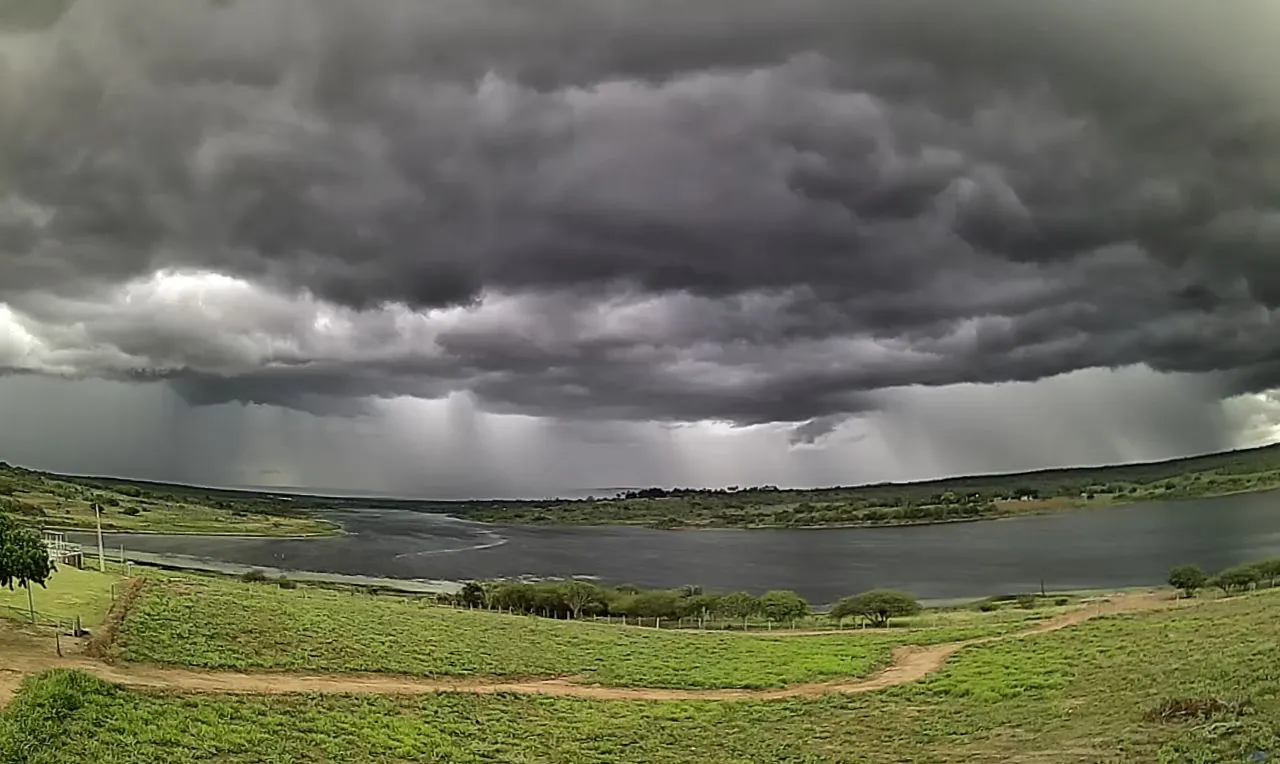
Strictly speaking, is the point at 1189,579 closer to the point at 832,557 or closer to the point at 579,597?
the point at 579,597

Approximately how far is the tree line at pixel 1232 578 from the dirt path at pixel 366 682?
144 feet

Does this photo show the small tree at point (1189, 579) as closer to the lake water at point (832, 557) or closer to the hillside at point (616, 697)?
the lake water at point (832, 557)

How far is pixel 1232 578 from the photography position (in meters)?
76.4

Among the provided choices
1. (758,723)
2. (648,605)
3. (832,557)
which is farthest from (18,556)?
(832,557)

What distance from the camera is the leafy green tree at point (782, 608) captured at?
71250 mm

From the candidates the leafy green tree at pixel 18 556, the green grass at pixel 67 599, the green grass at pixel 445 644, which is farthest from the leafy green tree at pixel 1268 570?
the leafy green tree at pixel 18 556

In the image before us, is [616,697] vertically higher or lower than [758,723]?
lower

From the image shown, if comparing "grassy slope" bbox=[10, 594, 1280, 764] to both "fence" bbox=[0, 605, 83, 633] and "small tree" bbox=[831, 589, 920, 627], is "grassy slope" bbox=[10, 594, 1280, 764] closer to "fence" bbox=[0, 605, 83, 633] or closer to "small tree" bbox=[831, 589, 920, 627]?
"fence" bbox=[0, 605, 83, 633]

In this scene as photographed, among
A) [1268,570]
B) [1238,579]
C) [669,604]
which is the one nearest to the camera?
[669,604]

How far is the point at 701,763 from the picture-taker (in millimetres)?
23844

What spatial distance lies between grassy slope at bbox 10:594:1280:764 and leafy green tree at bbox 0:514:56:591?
9675 millimetres

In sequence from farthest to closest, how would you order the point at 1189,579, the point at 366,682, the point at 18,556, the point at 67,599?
the point at 1189,579
the point at 67,599
the point at 366,682
the point at 18,556

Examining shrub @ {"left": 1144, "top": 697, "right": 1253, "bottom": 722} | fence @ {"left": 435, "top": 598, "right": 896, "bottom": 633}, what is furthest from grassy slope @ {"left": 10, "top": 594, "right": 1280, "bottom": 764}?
fence @ {"left": 435, "top": 598, "right": 896, "bottom": 633}

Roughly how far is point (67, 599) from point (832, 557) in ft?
435
